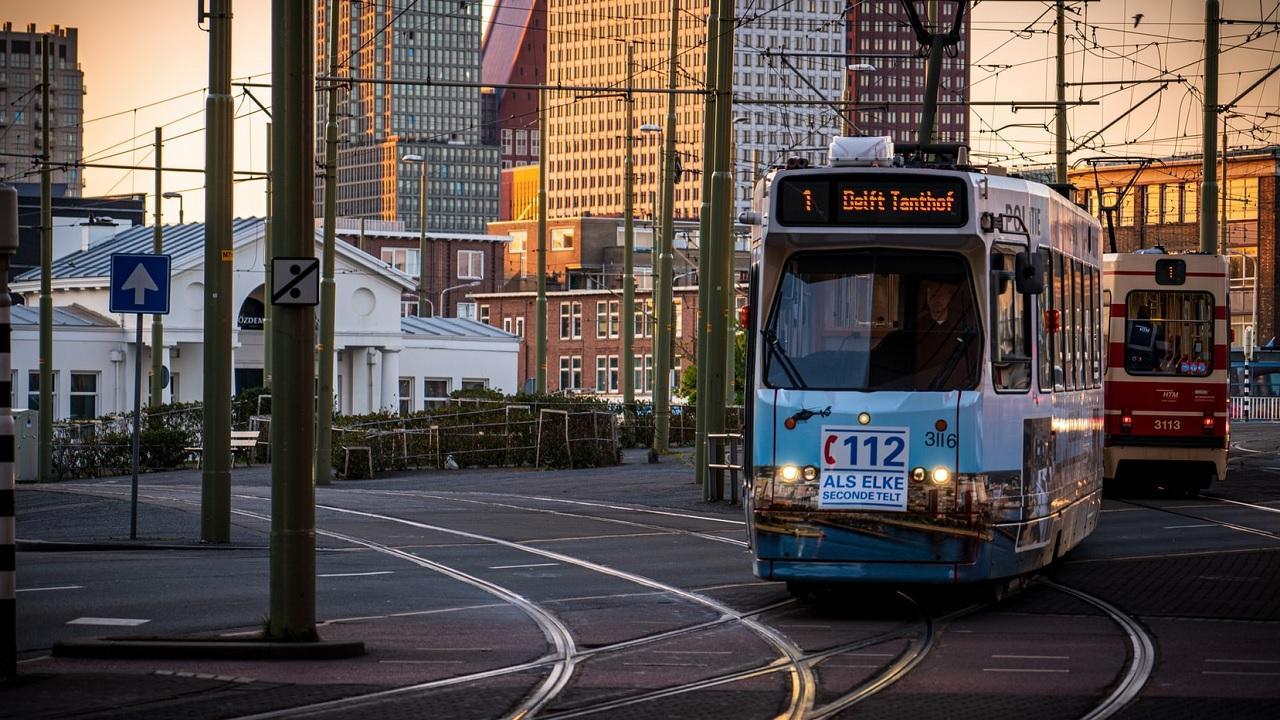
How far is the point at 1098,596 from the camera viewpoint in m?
16.7

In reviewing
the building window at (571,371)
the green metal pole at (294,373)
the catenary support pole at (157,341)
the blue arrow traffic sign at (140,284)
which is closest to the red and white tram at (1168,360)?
the blue arrow traffic sign at (140,284)

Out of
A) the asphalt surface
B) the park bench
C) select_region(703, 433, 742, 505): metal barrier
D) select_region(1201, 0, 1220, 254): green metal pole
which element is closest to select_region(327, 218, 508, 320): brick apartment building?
the park bench

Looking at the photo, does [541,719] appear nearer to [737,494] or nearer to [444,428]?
[737,494]

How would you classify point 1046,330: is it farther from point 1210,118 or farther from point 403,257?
point 403,257

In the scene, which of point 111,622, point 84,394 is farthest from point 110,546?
point 84,394

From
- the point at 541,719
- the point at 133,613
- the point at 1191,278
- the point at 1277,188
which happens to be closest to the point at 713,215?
the point at 1191,278

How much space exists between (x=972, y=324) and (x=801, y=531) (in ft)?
6.53

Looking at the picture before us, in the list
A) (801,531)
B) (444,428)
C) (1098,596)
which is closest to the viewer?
(801,531)

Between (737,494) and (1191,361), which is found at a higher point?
(1191,361)

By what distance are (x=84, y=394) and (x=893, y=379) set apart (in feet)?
171

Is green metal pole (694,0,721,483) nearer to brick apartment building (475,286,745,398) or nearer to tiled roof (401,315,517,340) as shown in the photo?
tiled roof (401,315,517,340)

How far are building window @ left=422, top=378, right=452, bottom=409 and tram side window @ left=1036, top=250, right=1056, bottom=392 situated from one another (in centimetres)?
6117

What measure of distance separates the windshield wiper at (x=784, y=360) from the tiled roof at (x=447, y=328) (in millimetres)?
63024

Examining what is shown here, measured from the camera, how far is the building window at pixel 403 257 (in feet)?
475
